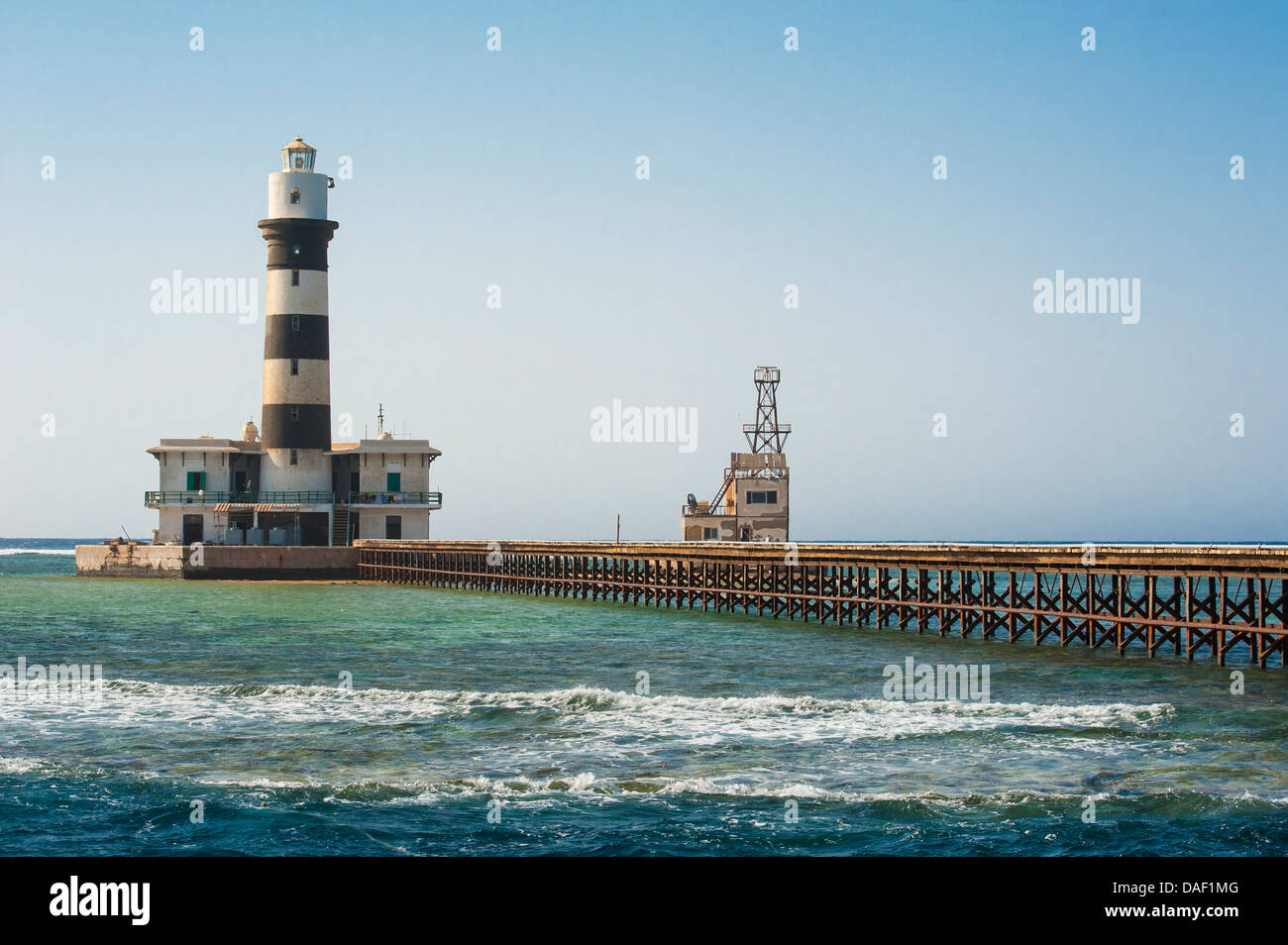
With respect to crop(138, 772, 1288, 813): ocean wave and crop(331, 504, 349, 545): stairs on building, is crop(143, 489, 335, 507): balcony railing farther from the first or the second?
crop(138, 772, 1288, 813): ocean wave

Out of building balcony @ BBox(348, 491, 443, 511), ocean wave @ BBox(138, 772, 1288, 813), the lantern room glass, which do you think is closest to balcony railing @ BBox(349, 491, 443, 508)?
building balcony @ BBox(348, 491, 443, 511)

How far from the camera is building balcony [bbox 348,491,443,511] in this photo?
76.4 m

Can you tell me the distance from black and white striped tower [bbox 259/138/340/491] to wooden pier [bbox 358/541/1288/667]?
10097mm

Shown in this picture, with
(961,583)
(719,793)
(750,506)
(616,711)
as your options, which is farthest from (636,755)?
(750,506)

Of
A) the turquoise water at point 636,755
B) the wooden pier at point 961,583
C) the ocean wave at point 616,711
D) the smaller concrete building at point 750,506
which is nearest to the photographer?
the turquoise water at point 636,755

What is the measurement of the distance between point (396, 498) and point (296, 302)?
511 inches

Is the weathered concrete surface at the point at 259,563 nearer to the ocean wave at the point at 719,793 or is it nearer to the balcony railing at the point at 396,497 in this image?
the balcony railing at the point at 396,497

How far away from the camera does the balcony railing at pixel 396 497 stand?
251 feet

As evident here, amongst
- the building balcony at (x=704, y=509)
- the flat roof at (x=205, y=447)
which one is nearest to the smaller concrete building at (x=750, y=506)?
the building balcony at (x=704, y=509)

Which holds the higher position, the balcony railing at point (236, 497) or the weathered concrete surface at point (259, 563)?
the balcony railing at point (236, 497)

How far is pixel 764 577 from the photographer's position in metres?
54.1

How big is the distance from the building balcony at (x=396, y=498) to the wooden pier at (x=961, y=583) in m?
6.36
